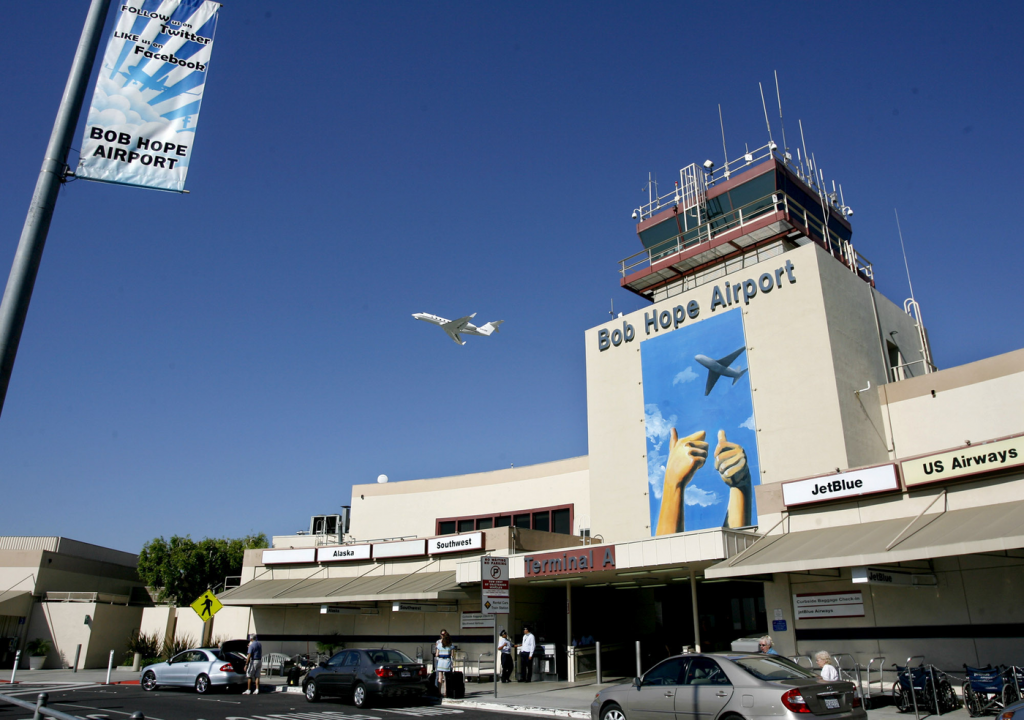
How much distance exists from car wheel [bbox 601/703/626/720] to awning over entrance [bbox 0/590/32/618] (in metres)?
37.3

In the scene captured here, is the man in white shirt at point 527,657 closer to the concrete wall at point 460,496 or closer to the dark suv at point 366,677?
the dark suv at point 366,677

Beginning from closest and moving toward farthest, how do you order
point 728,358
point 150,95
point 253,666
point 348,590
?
point 150,95 → point 253,666 → point 728,358 → point 348,590

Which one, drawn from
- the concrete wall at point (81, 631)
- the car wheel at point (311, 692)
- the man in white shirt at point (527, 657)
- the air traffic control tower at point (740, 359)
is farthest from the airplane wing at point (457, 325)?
the concrete wall at point (81, 631)

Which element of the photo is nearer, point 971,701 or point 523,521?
point 971,701

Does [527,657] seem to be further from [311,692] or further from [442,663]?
[311,692]

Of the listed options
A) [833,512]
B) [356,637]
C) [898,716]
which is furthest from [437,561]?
[898,716]

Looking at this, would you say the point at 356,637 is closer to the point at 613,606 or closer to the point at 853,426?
the point at 613,606

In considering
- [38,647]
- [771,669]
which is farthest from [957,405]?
[38,647]

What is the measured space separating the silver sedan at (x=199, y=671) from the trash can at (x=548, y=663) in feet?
31.6

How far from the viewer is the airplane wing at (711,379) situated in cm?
2634

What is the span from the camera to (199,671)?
2223 cm

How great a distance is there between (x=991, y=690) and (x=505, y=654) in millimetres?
13382

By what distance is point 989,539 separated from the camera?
45.4 ft

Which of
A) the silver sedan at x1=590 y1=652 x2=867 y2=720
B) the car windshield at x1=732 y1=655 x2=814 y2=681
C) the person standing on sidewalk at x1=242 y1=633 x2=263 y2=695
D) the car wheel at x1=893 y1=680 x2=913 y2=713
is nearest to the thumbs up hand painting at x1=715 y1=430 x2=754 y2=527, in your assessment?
the car wheel at x1=893 y1=680 x2=913 y2=713
